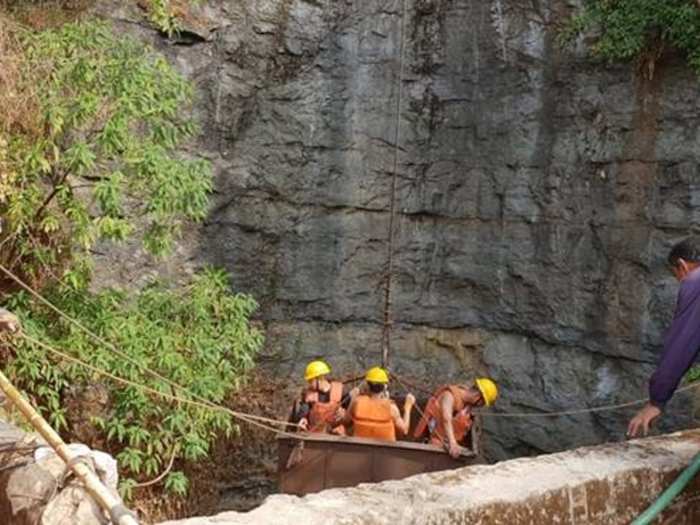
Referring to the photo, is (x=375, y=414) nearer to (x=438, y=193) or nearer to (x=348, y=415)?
(x=348, y=415)

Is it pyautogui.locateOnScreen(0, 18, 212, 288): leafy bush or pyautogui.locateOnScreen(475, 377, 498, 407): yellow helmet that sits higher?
pyautogui.locateOnScreen(0, 18, 212, 288): leafy bush

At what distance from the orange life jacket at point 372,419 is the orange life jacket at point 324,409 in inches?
11.3

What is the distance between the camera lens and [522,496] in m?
3.25

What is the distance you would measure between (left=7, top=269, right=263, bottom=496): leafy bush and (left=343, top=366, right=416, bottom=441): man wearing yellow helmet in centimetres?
120

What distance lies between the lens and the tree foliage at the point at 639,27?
35.5 feet

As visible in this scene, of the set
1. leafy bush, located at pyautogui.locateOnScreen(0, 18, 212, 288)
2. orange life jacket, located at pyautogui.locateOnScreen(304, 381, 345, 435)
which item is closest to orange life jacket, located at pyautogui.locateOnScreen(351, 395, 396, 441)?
orange life jacket, located at pyautogui.locateOnScreen(304, 381, 345, 435)

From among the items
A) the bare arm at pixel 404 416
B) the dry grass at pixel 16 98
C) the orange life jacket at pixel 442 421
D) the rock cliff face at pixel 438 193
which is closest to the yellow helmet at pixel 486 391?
the orange life jacket at pixel 442 421

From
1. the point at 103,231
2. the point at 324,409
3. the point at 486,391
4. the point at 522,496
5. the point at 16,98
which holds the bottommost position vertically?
the point at 324,409

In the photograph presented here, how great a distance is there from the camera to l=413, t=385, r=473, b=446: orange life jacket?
820cm

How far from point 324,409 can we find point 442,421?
121cm

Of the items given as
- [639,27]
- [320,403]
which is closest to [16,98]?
[320,403]

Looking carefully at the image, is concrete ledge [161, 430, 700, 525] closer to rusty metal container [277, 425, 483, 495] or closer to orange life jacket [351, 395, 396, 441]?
rusty metal container [277, 425, 483, 495]

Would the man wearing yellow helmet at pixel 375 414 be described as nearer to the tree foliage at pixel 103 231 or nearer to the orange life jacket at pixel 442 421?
the orange life jacket at pixel 442 421

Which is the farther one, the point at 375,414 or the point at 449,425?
the point at 375,414
